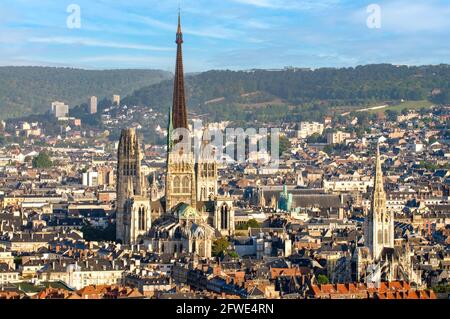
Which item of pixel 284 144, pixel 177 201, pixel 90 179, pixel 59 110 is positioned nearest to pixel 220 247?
pixel 177 201

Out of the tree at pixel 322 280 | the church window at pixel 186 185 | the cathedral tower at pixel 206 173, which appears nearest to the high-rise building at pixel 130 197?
the church window at pixel 186 185

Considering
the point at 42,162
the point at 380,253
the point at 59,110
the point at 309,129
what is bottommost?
the point at 42,162

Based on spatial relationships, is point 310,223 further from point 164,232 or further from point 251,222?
point 164,232

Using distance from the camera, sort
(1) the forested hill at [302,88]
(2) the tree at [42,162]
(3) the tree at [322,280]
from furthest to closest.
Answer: (1) the forested hill at [302,88] → (2) the tree at [42,162] → (3) the tree at [322,280]

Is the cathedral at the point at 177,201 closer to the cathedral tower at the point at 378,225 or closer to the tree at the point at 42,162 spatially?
the cathedral tower at the point at 378,225

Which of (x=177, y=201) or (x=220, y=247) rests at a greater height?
(x=177, y=201)

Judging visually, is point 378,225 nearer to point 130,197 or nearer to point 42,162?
point 130,197
